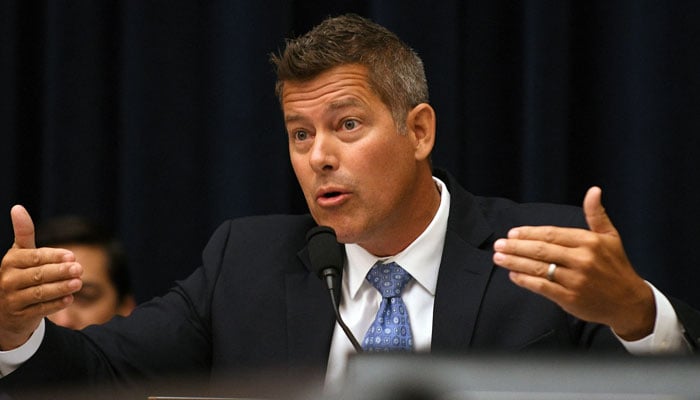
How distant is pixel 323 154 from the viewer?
1875mm

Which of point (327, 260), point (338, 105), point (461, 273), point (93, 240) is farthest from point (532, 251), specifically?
point (93, 240)

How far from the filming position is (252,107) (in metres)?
2.55

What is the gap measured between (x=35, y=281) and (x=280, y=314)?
61 centimetres

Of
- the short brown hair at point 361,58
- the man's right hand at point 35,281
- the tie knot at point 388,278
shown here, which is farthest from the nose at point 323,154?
the man's right hand at point 35,281

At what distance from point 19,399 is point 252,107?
116cm

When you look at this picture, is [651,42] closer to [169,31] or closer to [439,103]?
[439,103]

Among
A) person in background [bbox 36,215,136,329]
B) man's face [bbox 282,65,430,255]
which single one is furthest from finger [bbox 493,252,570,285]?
person in background [bbox 36,215,136,329]

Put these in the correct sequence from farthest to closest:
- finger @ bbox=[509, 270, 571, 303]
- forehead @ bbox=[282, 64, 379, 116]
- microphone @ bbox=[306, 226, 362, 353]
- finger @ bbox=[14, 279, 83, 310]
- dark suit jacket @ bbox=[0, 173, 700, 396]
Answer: forehead @ bbox=[282, 64, 379, 116] < dark suit jacket @ bbox=[0, 173, 700, 396] < microphone @ bbox=[306, 226, 362, 353] < finger @ bbox=[14, 279, 83, 310] < finger @ bbox=[509, 270, 571, 303]

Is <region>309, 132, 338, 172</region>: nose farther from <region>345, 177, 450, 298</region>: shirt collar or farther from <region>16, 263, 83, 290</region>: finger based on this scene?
<region>16, 263, 83, 290</region>: finger

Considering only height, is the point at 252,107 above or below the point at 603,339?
above

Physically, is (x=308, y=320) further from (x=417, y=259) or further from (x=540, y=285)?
(x=540, y=285)

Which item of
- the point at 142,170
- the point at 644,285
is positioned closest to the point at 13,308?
the point at 644,285

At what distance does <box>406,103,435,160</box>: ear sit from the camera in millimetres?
2055

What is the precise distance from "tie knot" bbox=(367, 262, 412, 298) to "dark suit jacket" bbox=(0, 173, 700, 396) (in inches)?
3.3
